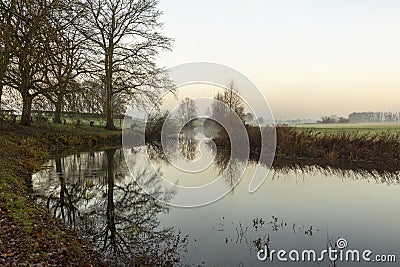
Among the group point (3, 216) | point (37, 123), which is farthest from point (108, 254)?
point (37, 123)

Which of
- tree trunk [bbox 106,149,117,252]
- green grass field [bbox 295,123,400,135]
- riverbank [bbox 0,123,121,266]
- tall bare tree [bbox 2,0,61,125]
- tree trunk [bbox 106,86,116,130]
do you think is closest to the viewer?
riverbank [bbox 0,123,121,266]

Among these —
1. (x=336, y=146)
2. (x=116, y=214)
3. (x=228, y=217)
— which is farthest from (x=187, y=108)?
(x=336, y=146)

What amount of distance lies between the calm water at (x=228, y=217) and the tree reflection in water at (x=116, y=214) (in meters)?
0.02

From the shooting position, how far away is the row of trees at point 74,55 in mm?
9062

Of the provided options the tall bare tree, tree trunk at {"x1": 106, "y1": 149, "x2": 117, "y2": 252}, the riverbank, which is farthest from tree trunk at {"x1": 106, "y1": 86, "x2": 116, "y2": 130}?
the tall bare tree

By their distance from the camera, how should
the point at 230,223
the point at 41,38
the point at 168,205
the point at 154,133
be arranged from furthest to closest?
the point at 154,133
the point at 168,205
the point at 41,38
the point at 230,223

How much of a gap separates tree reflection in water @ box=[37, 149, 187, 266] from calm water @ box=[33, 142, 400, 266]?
2 cm

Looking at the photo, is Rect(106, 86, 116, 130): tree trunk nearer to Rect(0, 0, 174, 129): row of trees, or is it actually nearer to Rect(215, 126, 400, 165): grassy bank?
Rect(0, 0, 174, 129): row of trees

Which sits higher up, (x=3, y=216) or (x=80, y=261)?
(x=3, y=216)

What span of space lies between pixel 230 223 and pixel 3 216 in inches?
211

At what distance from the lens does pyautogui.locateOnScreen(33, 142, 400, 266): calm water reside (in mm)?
6539

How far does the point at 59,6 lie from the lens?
30.7 feet

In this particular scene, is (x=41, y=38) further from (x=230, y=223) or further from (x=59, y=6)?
(x=230, y=223)

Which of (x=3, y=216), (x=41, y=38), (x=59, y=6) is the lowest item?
(x=3, y=216)
